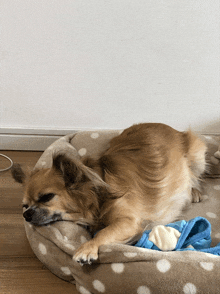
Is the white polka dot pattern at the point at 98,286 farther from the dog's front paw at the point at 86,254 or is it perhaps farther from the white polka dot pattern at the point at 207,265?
the white polka dot pattern at the point at 207,265

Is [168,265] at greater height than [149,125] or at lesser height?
lesser

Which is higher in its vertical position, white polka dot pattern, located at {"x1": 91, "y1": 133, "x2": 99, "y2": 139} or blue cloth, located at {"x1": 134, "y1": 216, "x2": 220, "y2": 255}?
white polka dot pattern, located at {"x1": 91, "y1": 133, "x2": 99, "y2": 139}

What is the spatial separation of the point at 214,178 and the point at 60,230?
1.17 m

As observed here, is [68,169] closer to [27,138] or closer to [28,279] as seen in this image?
[28,279]

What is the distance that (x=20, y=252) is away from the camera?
1.75 meters

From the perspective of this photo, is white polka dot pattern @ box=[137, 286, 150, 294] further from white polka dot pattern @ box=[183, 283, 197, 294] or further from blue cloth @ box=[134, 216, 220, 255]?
blue cloth @ box=[134, 216, 220, 255]

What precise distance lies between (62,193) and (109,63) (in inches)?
45.4

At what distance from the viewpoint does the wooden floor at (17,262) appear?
1.55m

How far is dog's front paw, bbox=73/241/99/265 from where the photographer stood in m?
1.38

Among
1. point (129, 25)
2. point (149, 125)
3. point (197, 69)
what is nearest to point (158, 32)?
point (129, 25)

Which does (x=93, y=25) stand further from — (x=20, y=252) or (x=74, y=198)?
(x=20, y=252)

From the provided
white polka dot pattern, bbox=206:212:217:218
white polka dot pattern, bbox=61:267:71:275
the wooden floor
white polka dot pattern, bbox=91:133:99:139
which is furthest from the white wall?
white polka dot pattern, bbox=61:267:71:275

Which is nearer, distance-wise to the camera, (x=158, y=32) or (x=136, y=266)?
(x=136, y=266)

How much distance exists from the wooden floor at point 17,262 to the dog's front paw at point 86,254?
0.83ft
